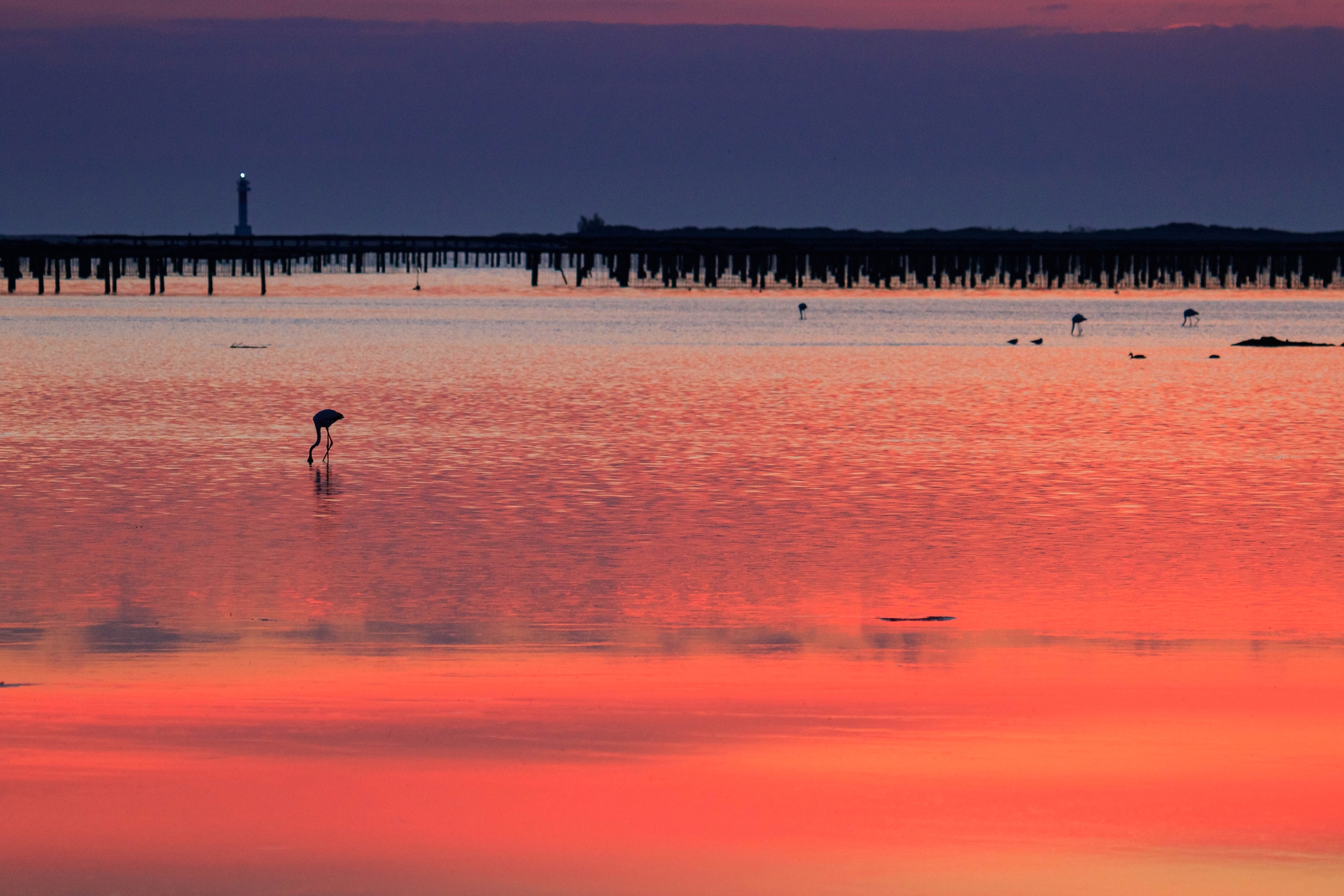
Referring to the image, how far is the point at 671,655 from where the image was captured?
10242 mm

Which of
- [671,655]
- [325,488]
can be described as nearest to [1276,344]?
[325,488]

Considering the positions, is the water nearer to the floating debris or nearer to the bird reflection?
the bird reflection

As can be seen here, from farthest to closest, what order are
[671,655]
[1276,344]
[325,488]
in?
[1276,344] → [325,488] → [671,655]

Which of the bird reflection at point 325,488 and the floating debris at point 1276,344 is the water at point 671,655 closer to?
the bird reflection at point 325,488

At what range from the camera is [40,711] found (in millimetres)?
8688

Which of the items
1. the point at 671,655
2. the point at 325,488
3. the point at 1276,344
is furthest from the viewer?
the point at 1276,344

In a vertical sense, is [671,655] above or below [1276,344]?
below

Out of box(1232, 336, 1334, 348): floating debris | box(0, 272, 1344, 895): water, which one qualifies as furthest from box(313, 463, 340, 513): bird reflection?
box(1232, 336, 1334, 348): floating debris

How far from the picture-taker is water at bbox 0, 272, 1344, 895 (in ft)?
22.0

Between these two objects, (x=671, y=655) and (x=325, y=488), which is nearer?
(x=671, y=655)

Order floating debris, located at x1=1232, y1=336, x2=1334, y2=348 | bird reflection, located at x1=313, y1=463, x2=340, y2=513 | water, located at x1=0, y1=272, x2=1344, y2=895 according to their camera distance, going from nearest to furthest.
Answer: water, located at x1=0, y1=272, x2=1344, y2=895 < bird reflection, located at x1=313, y1=463, x2=340, y2=513 < floating debris, located at x1=1232, y1=336, x2=1334, y2=348

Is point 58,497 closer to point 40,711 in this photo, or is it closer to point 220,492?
point 220,492

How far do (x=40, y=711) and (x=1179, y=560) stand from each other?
8203 mm

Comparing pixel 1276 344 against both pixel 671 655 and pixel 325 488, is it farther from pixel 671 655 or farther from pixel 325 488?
pixel 671 655
